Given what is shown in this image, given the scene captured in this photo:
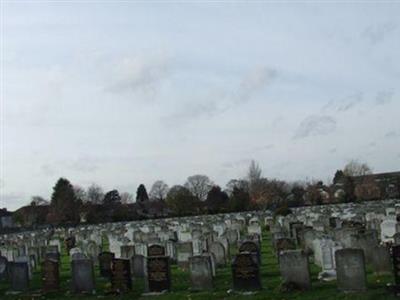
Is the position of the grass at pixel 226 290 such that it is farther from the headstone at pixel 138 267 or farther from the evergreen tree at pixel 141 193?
the evergreen tree at pixel 141 193

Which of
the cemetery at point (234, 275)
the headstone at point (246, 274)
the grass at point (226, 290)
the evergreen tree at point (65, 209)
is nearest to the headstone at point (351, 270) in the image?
the cemetery at point (234, 275)

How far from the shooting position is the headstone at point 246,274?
52.6 ft

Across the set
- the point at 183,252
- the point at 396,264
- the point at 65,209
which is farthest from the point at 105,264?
the point at 65,209

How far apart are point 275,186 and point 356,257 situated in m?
78.5

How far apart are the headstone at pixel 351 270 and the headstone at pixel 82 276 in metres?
7.44

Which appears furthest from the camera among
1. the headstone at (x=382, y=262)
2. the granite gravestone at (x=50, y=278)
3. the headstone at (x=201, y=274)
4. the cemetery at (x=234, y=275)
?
the granite gravestone at (x=50, y=278)

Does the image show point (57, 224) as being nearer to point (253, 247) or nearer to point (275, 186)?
point (275, 186)

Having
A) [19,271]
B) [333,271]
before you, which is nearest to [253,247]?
[333,271]

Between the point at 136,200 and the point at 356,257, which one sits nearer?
the point at 356,257

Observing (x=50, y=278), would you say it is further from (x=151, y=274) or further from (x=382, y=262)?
(x=382, y=262)

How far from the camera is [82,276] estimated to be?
1797 cm

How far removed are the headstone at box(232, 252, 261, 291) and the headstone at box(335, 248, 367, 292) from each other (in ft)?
7.48

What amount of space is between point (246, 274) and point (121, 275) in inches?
147

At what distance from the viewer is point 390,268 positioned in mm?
16750
